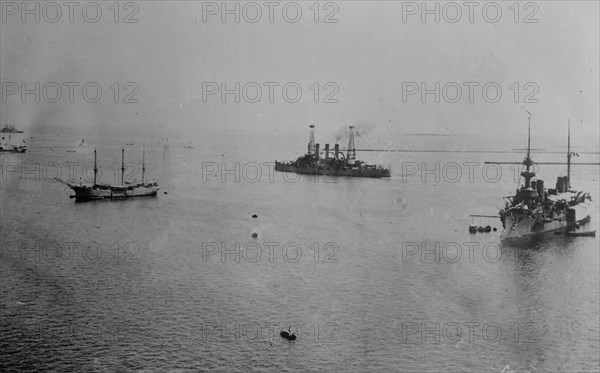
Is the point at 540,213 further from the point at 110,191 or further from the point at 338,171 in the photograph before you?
the point at 338,171

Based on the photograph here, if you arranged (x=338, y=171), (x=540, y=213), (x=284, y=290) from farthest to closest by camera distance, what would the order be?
1. (x=338, y=171)
2. (x=540, y=213)
3. (x=284, y=290)

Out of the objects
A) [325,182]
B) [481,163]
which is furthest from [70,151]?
[481,163]

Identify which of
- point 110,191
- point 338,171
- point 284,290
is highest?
point 338,171

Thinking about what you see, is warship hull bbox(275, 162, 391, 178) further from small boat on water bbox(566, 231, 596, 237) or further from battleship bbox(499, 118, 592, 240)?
small boat on water bbox(566, 231, 596, 237)

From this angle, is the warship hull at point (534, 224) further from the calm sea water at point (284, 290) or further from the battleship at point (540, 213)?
the calm sea water at point (284, 290)

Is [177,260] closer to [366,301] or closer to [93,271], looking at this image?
[93,271]

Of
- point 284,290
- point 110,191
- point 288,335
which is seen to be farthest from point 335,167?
point 288,335
